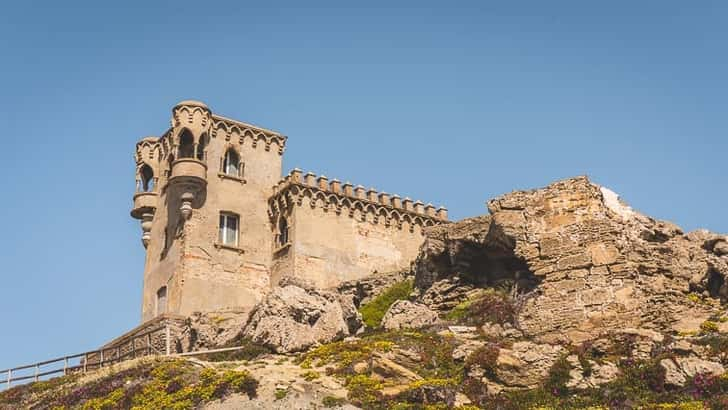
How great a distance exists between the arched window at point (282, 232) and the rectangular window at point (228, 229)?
231cm

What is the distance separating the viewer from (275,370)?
31391mm

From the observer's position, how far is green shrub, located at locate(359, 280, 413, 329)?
43656mm

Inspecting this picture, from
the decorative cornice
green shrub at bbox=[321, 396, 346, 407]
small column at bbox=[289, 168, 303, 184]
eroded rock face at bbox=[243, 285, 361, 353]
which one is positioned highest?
the decorative cornice

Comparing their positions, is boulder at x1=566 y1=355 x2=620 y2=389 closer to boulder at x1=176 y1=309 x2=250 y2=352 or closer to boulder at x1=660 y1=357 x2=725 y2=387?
boulder at x1=660 y1=357 x2=725 y2=387

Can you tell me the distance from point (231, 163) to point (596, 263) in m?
26.3

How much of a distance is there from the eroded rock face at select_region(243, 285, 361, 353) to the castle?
14.7m

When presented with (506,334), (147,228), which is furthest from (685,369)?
(147,228)

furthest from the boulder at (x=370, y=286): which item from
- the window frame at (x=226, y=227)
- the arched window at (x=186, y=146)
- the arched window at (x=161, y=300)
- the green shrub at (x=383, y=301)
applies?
the arched window at (x=186, y=146)

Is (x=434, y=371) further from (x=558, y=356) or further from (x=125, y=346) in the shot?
(x=125, y=346)

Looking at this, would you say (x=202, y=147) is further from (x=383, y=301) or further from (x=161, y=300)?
(x=383, y=301)

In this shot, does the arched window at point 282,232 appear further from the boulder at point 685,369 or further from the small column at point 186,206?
the boulder at point 685,369

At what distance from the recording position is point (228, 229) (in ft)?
176

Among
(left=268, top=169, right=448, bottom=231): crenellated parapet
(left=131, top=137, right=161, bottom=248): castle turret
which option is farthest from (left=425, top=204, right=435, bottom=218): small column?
(left=131, top=137, right=161, bottom=248): castle turret

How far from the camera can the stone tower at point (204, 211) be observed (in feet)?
169
